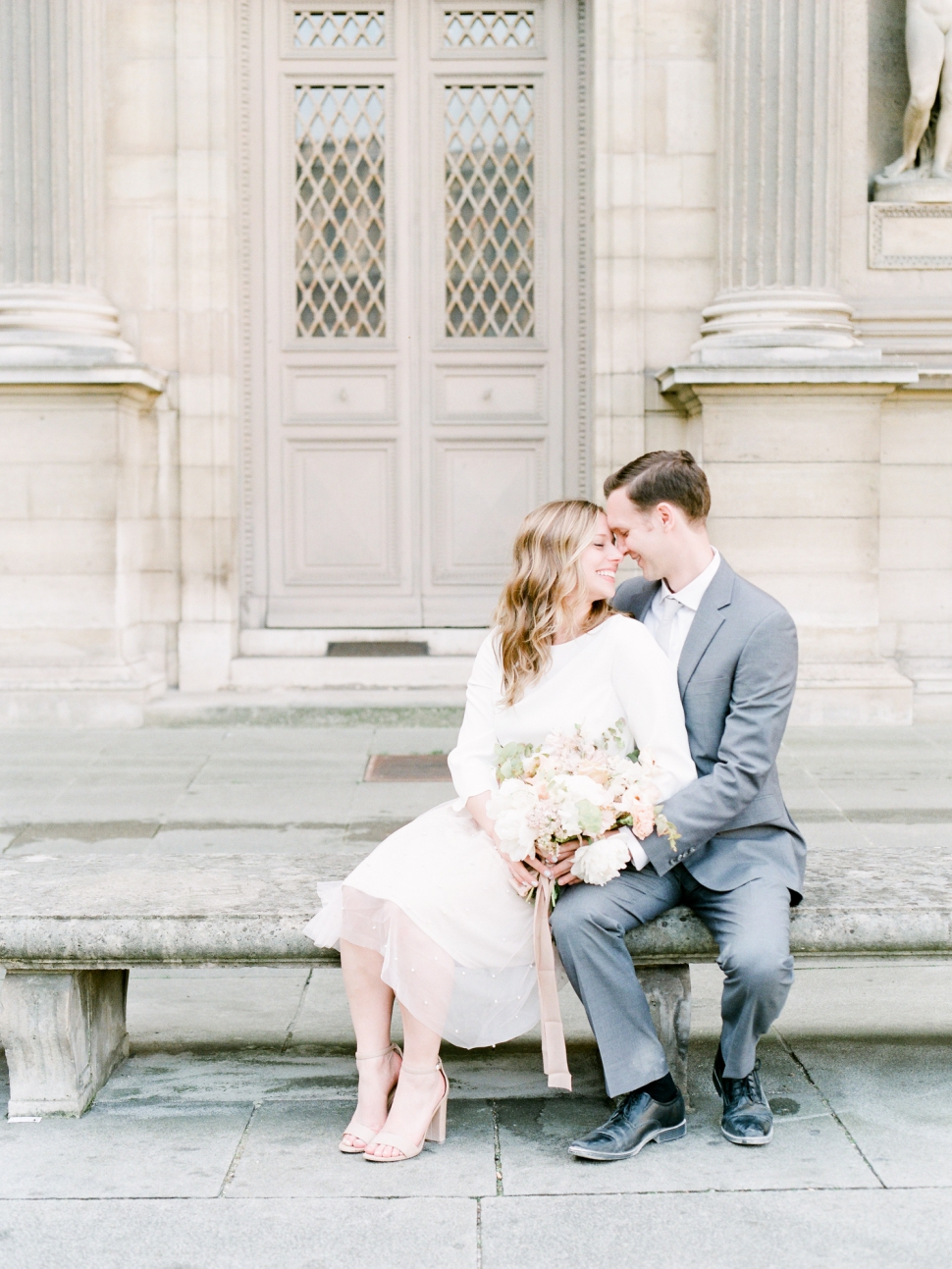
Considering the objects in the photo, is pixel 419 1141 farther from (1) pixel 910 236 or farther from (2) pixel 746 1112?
(1) pixel 910 236

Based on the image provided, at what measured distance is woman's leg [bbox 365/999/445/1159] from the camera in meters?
3.51

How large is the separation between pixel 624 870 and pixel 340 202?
23.1 feet

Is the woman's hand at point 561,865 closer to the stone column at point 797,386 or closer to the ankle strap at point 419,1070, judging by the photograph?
the ankle strap at point 419,1070

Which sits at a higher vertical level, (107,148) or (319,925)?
(107,148)

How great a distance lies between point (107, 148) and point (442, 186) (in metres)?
2.13

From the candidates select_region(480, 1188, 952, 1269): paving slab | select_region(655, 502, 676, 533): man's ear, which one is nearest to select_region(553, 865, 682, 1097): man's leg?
select_region(480, 1188, 952, 1269): paving slab

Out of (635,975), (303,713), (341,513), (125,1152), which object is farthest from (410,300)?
(125,1152)

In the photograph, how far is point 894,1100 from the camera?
150 inches

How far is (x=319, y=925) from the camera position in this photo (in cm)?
369

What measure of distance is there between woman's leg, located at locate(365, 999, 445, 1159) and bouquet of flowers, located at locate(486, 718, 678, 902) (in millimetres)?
430

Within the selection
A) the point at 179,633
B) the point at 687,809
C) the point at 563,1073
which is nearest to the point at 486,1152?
the point at 563,1073

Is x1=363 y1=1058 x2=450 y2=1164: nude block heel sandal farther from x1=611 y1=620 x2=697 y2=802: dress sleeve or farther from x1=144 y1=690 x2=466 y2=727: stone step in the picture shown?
x1=144 y1=690 x2=466 y2=727: stone step

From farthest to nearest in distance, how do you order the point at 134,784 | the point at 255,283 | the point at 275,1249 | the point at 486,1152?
the point at 255,283
the point at 134,784
the point at 486,1152
the point at 275,1249

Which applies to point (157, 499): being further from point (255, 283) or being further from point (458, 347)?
point (458, 347)
